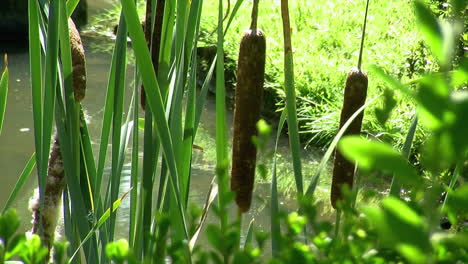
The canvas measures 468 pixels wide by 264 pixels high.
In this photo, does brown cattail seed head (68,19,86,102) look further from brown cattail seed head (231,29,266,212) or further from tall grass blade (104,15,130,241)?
brown cattail seed head (231,29,266,212)

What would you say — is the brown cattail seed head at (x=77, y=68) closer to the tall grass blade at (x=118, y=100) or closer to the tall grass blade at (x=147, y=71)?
the tall grass blade at (x=118, y=100)

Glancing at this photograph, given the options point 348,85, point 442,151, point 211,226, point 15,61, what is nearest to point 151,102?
point 348,85

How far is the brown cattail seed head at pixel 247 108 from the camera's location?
89 centimetres

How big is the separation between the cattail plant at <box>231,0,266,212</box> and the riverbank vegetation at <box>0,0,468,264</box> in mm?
19

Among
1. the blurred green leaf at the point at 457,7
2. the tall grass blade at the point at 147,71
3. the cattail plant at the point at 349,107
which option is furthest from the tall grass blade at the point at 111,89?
the blurred green leaf at the point at 457,7

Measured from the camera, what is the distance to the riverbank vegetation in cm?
31

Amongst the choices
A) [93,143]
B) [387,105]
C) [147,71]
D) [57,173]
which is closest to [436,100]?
[387,105]

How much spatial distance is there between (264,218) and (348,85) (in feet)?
7.39

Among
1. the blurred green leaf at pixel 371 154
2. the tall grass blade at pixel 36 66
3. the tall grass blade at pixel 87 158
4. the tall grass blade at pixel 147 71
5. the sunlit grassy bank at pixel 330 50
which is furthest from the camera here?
the sunlit grassy bank at pixel 330 50

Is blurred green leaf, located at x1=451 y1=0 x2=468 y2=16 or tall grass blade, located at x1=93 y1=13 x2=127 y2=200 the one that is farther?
tall grass blade, located at x1=93 y1=13 x2=127 y2=200

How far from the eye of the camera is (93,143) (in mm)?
3822

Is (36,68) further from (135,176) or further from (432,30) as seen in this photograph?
(432,30)

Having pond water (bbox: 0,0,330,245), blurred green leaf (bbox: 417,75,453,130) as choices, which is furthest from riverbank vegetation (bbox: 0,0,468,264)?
pond water (bbox: 0,0,330,245)

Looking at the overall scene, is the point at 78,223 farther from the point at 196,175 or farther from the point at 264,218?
the point at 196,175
